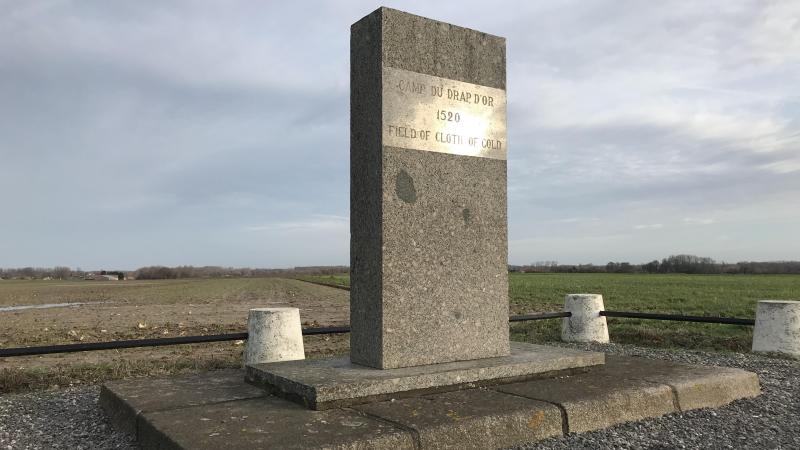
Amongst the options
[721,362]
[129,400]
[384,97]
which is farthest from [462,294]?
[721,362]

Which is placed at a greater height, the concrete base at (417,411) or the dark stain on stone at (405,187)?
the dark stain on stone at (405,187)

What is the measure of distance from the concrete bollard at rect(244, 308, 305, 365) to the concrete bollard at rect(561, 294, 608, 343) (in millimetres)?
4862

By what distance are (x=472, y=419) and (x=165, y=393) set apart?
258cm

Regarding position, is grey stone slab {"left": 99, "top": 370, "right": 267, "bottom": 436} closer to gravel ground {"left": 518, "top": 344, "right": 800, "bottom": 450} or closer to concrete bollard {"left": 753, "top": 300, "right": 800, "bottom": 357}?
gravel ground {"left": 518, "top": 344, "right": 800, "bottom": 450}

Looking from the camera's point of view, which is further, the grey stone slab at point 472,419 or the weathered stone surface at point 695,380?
the weathered stone surface at point 695,380

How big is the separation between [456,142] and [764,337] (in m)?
6.12

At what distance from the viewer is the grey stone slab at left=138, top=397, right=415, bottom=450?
3408mm

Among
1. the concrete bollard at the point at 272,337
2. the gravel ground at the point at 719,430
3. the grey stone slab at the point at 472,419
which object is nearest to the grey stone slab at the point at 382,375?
the grey stone slab at the point at 472,419

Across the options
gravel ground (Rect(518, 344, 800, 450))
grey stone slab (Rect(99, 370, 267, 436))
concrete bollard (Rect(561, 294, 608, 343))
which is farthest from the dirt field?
gravel ground (Rect(518, 344, 800, 450))

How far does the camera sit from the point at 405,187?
495cm

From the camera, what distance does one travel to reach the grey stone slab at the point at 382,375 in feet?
13.9

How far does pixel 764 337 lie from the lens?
27.4 feet

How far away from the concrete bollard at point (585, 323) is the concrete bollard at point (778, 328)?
88.1 inches

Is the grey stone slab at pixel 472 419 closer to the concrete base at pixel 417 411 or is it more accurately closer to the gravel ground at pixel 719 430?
the concrete base at pixel 417 411
